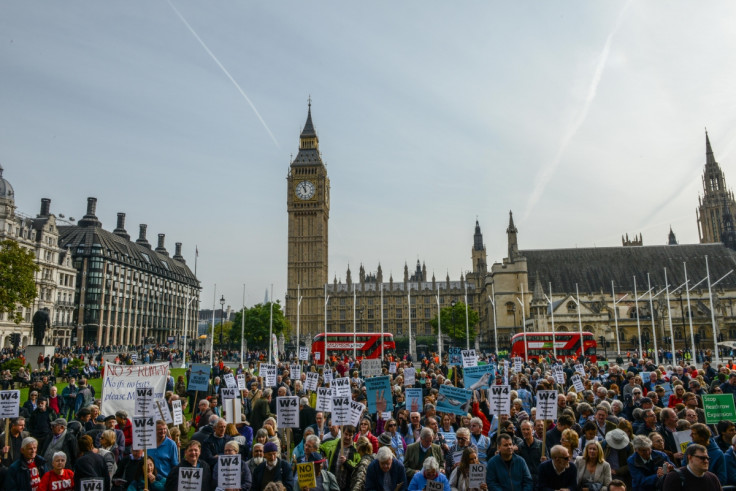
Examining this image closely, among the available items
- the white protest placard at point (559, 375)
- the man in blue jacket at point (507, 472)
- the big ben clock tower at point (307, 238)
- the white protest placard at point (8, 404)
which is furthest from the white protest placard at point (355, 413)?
the big ben clock tower at point (307, 238)

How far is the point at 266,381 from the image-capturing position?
53.0ft

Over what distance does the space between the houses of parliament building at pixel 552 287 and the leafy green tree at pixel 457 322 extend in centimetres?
239

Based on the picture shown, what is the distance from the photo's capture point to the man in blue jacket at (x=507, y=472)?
6852 mm

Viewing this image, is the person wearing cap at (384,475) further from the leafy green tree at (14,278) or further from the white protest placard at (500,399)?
the leafy green tree at (14,278)

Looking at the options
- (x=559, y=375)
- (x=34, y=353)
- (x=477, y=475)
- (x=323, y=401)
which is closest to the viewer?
(x=477, y=475)

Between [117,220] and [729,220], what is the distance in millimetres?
101567

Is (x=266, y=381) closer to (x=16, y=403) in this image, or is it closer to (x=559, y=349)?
(x=16, y=403)

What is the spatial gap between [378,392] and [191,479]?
5.27m

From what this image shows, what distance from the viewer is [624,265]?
77.9 meters

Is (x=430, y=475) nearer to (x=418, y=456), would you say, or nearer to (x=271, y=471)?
(x=418, y=456)

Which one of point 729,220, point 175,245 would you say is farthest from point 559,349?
point 175,245

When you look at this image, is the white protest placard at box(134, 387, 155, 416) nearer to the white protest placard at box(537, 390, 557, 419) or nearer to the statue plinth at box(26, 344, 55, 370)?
the white protest placard at box(537, 390, 557, 419)

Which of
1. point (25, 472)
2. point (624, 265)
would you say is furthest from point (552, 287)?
point (25, 472)

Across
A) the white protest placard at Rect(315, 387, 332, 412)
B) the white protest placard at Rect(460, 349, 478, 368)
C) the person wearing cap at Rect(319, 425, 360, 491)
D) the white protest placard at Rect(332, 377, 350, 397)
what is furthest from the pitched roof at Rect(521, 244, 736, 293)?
the person wearing cap at Rect(319, 425, 360, 491)
